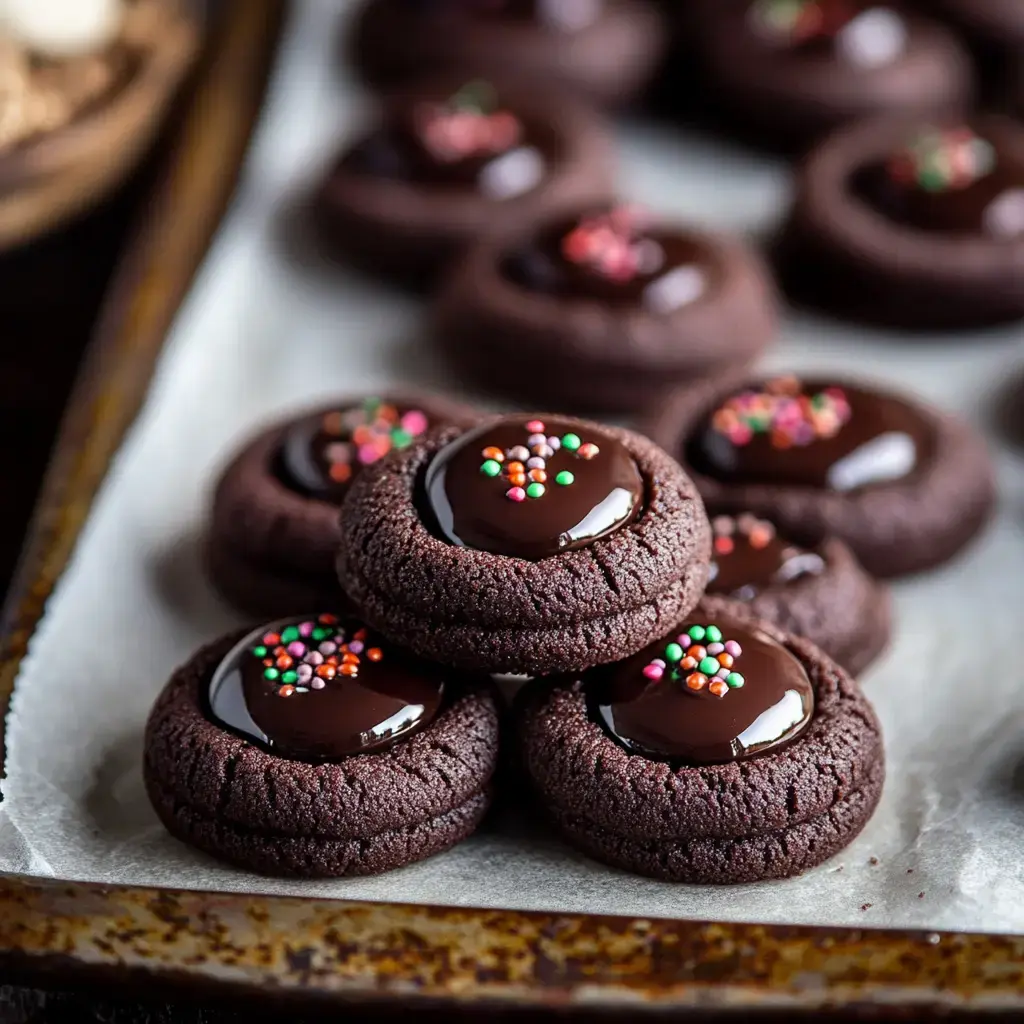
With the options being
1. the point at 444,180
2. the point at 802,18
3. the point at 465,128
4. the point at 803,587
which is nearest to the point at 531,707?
the point at 803,587

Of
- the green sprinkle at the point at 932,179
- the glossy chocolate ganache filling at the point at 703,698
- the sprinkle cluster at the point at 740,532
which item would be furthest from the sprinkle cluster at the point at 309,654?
the green sprinkle at the point at 932,179

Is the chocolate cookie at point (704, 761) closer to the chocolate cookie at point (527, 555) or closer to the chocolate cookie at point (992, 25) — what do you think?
the chocolate cookie at point (527, 555)

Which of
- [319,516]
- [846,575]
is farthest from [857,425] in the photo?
[319,516]

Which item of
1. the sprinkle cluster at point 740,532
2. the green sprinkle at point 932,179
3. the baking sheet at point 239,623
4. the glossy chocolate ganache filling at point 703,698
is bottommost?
the baking sheet at point 239,623

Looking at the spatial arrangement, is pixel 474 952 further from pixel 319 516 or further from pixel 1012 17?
pixel 1012 17

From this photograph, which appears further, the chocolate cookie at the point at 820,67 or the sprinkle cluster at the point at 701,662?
the chocolate cookie at the point at 820,67

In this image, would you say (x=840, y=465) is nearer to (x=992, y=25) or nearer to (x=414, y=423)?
(x=414, y=423)
